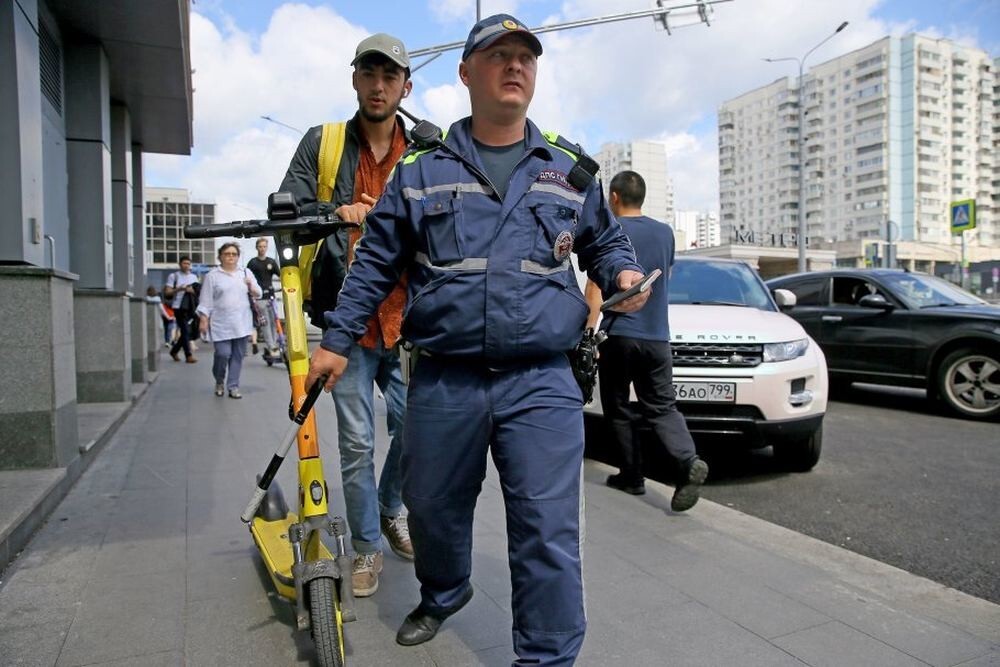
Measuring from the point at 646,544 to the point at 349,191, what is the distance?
7.27 ft

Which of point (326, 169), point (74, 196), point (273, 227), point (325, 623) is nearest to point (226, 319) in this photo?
point (74, 196)

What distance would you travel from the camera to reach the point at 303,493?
8.28ft

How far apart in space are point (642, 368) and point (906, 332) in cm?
547

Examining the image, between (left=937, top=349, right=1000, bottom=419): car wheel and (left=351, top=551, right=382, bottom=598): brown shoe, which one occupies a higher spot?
(left=937, top=349, right=1000, bottom=419): car wheel

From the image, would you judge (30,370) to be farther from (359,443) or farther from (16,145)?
(359,443)

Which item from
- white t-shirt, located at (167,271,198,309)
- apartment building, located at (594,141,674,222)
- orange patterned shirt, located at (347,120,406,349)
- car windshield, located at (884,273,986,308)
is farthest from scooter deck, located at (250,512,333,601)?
apartment building, located at (594,141,674,222)

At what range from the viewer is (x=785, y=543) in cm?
380

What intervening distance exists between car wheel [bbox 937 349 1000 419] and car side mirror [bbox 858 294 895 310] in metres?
0.91

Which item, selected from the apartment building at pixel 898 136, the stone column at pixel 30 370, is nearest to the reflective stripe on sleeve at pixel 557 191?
the stone column at pixel 30 370

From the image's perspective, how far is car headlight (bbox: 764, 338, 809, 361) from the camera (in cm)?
525

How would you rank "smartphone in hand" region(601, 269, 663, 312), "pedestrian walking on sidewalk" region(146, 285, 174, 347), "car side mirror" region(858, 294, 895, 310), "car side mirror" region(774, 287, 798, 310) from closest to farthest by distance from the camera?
1. "smartphone in hand" region(601, 269, 663, 312)
2. "car side mirror" region(774, 287, 798, 310)
3. "car side mirror" region(858, 294, 895, 310)
4. "pedestrian walking on sidewalk" region(146, 285, 174, 347)

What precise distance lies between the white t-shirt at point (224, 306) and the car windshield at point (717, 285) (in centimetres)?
521

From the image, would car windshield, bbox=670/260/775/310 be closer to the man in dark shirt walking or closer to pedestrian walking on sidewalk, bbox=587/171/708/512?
pedestrian walking on sidewalk, bbox=587/171/708/512

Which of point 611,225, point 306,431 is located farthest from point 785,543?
point 306,431
